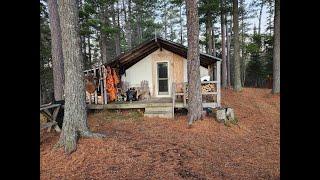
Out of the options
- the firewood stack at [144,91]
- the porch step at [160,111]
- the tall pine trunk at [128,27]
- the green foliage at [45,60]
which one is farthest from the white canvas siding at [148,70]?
the tall pine trunk at [128,27]

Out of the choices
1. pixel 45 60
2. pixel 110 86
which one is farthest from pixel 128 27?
pixel 110 86

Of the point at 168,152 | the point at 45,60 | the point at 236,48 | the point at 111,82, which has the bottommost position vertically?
the point at 168,152

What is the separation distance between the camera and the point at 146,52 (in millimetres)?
14203

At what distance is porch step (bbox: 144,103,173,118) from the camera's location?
1125 cm

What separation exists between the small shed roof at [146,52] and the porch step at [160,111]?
320 centimetres

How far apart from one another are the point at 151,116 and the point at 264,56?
68.6ft

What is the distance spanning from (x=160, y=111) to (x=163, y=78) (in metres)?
3.32

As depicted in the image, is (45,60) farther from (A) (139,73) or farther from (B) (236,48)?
(B) (236,48)

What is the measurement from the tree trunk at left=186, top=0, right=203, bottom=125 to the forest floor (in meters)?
0.53

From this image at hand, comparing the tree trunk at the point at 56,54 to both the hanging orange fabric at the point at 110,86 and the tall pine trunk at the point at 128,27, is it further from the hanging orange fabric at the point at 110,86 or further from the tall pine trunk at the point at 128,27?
the tall pine trunk at the point at 128,27

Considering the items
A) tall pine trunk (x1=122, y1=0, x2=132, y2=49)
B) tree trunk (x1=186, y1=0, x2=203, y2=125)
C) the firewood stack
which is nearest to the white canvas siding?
the firewood stack

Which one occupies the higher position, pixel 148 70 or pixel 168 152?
pixel 148 70
